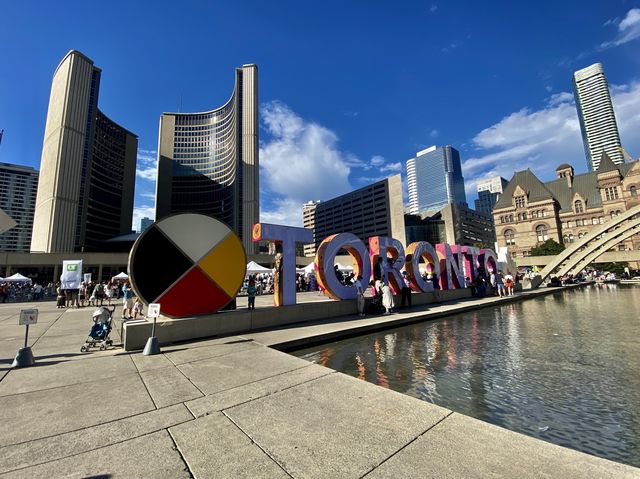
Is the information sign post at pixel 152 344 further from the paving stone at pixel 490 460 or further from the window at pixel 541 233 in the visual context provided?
the window at pixel 541 233

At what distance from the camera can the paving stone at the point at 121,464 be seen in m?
2.87

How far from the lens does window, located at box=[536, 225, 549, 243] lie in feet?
298

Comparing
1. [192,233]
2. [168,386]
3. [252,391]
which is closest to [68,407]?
[168,386]

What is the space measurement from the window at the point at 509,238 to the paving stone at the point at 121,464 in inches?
4488

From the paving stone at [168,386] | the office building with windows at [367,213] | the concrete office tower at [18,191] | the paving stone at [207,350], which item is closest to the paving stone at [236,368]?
the paving stone at [168,386]

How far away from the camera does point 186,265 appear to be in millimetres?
10109

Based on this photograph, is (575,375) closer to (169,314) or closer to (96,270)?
(169,314)

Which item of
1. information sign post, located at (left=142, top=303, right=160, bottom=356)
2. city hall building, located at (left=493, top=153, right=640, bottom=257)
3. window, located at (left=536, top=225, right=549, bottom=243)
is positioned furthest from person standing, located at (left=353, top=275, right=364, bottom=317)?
window, located at (left=536, top=225, right=549, bottom=243)

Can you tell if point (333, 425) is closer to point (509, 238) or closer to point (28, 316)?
point (28, 316)

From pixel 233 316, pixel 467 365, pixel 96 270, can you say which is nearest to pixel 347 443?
pixel 467 365

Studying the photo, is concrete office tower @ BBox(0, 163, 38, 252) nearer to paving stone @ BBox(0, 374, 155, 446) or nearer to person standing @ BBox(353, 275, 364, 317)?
person standing @ BBox(353, 275, 364, 317)

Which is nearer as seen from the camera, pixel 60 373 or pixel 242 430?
pixel 242 430

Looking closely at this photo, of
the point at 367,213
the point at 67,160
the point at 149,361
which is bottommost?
the point at 149,361

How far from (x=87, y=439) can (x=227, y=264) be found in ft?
24.9
